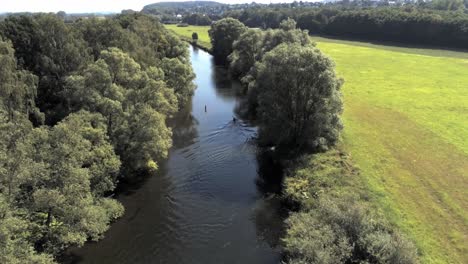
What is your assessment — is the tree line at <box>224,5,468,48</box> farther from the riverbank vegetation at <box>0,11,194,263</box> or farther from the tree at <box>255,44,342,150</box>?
the riverbank vegetation at <box>0,11,194,263</box>

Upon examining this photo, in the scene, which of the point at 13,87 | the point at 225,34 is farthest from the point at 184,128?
the point at 225,34

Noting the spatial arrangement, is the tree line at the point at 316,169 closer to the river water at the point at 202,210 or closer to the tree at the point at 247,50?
the river water at the point at 202,210

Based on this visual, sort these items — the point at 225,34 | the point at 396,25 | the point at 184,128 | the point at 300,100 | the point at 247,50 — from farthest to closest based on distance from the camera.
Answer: the point at 396,25 < the point at 225,34 < the point at 247,50 < the point at 184,128 < the point at 300,100

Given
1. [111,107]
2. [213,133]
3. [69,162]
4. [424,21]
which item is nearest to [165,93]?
[213,133]

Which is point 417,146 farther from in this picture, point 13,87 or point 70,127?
point 13,87

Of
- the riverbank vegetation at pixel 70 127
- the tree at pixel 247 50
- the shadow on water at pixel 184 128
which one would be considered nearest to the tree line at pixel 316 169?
the shadow on water at pixel 184 128

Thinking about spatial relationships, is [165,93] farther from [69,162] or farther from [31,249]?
[31,249]
